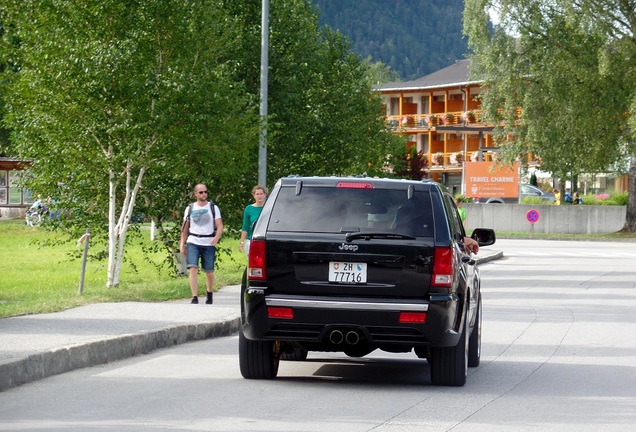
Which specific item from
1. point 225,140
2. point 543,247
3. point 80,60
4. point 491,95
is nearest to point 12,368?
point 80,60

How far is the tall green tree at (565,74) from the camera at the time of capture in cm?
5653

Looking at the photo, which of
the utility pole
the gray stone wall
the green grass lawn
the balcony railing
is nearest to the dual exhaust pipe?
the green grass lawn

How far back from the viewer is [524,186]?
79.6m

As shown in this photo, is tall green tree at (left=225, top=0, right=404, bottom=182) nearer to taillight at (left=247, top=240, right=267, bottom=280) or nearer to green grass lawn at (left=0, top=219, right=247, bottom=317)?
green grass lawn at (left=0, top=219, right=247, bottom=317)

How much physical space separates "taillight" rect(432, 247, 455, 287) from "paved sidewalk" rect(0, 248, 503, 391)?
333cm

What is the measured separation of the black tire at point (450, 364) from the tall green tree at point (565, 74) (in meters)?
44.8

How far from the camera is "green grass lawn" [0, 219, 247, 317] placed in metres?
18.3

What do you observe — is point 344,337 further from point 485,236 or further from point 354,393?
point 485,236

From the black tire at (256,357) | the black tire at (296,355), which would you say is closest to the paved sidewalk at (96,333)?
the black tire at (296,355)

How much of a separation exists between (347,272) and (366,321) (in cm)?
42

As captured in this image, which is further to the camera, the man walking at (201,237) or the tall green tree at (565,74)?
the tall green tree at (565,74)

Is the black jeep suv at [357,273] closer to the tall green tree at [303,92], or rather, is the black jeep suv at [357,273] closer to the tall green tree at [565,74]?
the tall green tree at [303,92]

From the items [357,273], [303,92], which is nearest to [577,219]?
[303,92]

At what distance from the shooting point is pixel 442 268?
10656mm
